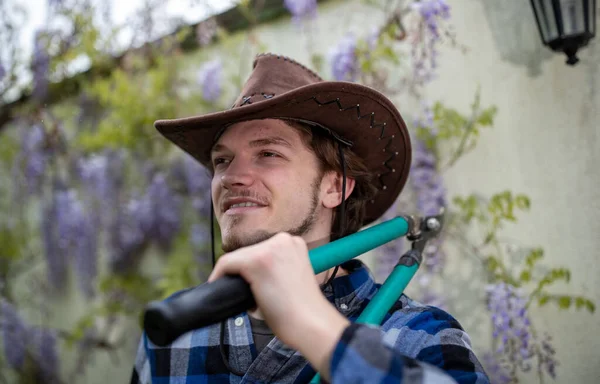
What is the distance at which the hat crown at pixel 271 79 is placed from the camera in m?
1.45

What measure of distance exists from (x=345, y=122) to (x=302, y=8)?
Result: 125 cm

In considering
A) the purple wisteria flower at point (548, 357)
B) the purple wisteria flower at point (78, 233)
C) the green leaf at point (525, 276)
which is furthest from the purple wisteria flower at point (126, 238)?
the purple wisteria flower at point (548, 357)

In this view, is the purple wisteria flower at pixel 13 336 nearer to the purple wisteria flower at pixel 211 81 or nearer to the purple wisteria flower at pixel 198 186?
the purple wisteria flower at pixel 198 186

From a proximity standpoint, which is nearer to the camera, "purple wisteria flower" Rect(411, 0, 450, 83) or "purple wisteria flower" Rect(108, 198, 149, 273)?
"purple wisteria flower" Rect(411, 0, 450, 83)

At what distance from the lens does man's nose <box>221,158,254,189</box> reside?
4.53ft

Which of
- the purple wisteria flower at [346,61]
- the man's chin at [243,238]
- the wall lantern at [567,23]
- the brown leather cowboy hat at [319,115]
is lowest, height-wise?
the man's chin at [243,238]

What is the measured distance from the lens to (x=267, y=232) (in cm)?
136

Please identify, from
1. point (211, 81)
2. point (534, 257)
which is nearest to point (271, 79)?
point (534, 257)

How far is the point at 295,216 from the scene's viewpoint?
4.61 ft

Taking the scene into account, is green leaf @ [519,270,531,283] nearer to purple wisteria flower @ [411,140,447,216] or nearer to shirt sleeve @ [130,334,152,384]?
purple wisteria flower @ [411,140,447,216]

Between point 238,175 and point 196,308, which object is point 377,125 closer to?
point 238,175

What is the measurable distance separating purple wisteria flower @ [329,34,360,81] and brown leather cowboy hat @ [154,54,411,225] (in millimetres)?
638

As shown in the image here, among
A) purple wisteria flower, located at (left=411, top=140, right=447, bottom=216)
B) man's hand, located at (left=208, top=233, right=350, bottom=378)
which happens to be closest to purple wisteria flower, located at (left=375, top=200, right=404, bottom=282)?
purple wisteria flower, located at (left=411, top=140, right=447, bottom=216)

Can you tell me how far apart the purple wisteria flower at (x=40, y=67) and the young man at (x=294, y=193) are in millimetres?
2246
